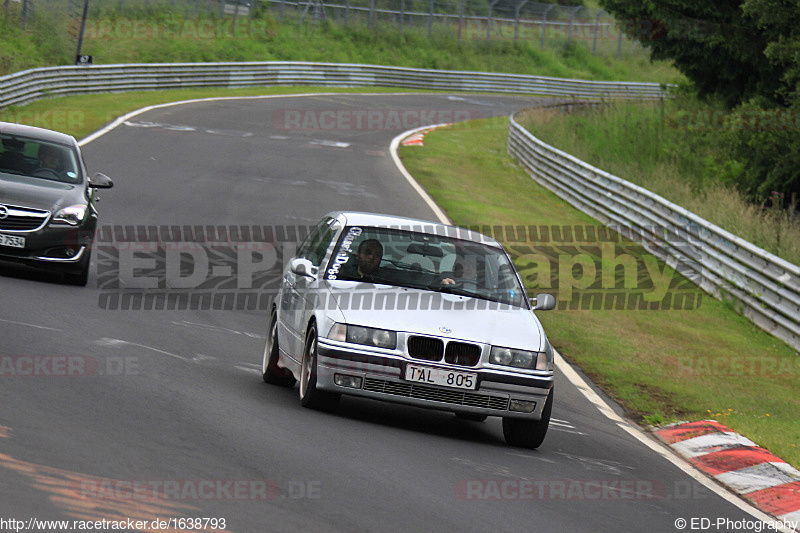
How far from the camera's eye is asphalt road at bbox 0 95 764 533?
20.4 ft

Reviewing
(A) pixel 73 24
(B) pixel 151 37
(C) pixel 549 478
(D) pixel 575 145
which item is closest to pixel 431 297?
(C) pixel 549 478

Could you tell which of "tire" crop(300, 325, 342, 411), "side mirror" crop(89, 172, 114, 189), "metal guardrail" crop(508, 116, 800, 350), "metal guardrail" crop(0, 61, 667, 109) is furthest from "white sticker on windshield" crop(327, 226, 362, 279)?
"metal guardrail" crop(0, 61, 667, 109)

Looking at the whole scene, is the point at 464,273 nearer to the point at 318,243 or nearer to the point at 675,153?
the point at 318,243

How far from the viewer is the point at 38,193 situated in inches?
551

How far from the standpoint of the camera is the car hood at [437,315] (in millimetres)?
8750

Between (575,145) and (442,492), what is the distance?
30511 mm

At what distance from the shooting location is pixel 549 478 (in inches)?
313

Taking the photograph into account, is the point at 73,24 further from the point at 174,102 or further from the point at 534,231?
the point at 534,231

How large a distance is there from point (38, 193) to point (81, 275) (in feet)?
3.54

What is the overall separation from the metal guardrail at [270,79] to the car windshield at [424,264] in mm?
25217

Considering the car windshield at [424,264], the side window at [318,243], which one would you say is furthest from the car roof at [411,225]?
the side window at [318,243]

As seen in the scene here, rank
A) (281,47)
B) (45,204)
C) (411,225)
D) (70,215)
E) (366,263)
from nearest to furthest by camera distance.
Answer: (366,263) → (411,225) → (45,204) → (70,215) → (281,47)

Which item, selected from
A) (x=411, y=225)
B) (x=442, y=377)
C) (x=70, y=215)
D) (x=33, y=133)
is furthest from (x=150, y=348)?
(x=33, y=133)

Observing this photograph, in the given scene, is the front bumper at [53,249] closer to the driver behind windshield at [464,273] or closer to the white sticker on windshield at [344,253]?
the white sticker on windshield at [344,253]
